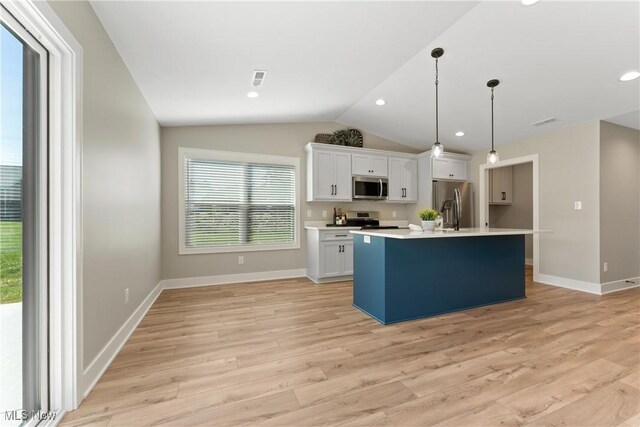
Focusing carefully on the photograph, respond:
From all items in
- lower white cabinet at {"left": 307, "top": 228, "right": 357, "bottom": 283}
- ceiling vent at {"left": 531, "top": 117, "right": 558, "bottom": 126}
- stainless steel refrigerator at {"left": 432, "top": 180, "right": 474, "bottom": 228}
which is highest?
ceiling vent at {"left": 531, "top": 117, "right": 558, "bottom": 126}

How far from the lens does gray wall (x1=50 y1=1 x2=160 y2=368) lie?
1.72 meters

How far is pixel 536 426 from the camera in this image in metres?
1.39

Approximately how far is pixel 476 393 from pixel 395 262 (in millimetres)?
1260

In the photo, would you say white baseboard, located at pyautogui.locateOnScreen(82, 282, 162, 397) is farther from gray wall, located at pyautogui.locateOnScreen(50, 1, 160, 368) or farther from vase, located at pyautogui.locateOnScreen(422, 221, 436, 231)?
vase, located at pyautogui.locateOnScreen(422, 221, 436, 231)

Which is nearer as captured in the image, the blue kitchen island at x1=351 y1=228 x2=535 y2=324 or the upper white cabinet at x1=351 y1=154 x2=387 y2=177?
the blue kitchen island at x1=351 y1=228 x2=535 y2=324

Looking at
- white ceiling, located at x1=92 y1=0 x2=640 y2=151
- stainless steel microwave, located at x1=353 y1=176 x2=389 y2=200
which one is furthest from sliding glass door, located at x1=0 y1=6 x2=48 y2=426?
stainless steel microwave, located at x1=353 y1=176 x2=389 y2=200

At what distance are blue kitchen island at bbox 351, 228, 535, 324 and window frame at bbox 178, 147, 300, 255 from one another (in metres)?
1.88

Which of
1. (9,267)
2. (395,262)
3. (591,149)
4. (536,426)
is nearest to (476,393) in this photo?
(536,426)

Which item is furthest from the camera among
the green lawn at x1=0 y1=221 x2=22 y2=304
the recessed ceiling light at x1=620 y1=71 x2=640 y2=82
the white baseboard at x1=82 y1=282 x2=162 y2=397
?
the recessed ceiling light at x1=620 y1=71 x2=640 y2=82

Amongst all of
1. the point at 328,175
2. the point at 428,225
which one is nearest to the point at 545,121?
the point at 428,225

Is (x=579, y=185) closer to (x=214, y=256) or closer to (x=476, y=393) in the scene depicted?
(x=476, y=393)

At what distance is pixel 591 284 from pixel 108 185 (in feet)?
18.9

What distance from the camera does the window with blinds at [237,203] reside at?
4.33m

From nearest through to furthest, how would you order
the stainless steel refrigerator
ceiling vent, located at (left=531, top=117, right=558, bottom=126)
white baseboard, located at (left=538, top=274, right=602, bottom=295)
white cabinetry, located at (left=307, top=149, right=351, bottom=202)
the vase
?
the vase, white baseboard, located at (left=538, top=274, right=602, bottom=295), ceiling vent, located at (left=531, top=117, right=558, bottom=126), white cabinetry, located at (left=307, top=149, right=351, bottom=202), the stainless steel refrigerator
